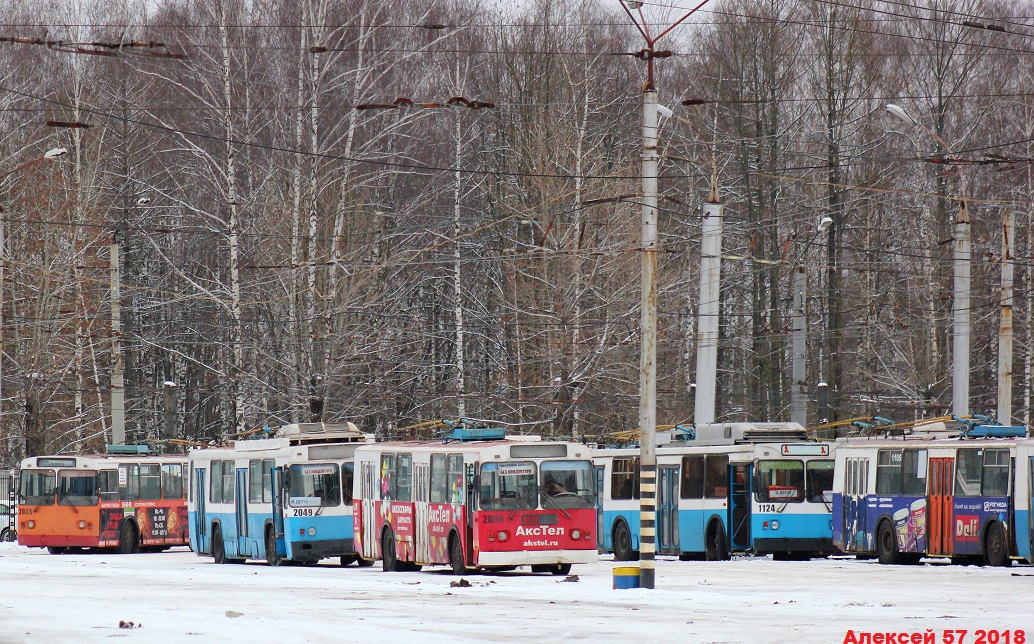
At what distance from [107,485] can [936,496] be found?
20.1 meters

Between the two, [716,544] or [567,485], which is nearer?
[567,485]

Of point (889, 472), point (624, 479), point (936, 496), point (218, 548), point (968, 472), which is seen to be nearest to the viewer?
point (968, 472)

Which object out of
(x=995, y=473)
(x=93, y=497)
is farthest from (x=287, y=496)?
(x=995, y=473)

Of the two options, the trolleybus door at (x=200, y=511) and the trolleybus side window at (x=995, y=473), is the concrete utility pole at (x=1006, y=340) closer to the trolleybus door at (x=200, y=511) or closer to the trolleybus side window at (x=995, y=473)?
the trolleybus side window at (x=995, y=473)

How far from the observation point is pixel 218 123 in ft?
146

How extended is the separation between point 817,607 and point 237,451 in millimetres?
18407

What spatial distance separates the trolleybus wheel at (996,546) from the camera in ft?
89.6

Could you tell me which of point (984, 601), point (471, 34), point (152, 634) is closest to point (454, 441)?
point (984, 601)

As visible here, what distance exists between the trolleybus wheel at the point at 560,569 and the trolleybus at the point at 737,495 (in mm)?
6147

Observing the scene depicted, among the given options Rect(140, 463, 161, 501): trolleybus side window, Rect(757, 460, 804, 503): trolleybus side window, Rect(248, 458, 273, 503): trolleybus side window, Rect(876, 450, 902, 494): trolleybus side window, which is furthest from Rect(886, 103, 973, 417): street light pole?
Rect(140, 463, 161, 501): trolleybus side window

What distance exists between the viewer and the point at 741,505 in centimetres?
3231

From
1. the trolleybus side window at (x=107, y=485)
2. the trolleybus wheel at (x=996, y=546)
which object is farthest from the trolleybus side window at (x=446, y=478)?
the trolleybus side window at (x=107, y=485)

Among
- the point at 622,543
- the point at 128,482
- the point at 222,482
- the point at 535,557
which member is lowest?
the point at 622,543

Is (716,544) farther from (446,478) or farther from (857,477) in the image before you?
(446,478)
